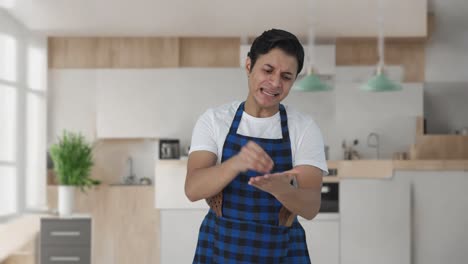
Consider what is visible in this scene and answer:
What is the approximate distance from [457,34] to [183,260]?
4.22m

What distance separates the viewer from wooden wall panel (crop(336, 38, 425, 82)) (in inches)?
316

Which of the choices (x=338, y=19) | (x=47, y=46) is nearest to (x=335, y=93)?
(x=338, y=19)

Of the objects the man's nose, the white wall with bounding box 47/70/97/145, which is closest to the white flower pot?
the white wall with bounding box 47/70/97/145

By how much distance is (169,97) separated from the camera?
7.59 metres

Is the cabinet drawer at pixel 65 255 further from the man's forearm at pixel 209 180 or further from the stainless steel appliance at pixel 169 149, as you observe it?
the man's forearm at pixel 209 180

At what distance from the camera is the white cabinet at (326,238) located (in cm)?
611

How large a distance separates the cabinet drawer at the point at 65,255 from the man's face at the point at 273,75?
526cm

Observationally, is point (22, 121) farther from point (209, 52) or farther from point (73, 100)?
point (209, 52)

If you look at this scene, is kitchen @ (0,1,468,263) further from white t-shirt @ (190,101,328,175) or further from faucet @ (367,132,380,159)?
white t-shirt @ (190,101,328,175)

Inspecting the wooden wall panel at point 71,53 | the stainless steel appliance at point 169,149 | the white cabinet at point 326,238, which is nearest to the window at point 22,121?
the wooden wall panel at point 71,53

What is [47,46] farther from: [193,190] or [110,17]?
[193,190]

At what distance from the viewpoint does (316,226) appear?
616 cm

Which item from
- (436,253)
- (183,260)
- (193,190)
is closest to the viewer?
(193,190)

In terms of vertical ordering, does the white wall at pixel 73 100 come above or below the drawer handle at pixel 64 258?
above
